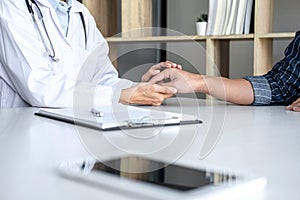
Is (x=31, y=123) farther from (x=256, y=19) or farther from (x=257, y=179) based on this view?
(x=256, y=19)

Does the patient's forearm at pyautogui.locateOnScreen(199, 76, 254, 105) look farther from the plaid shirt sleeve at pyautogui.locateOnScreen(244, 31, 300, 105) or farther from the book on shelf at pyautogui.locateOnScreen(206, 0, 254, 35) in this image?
the book on shelf at pyautogui.locateOnScreen(206, 0, 254, 35)

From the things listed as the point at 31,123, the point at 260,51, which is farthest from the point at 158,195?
the point at 260,51

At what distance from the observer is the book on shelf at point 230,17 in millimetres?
2113

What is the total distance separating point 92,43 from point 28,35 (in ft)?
1.45

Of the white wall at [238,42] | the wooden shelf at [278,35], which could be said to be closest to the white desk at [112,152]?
the wooden shelf at [278,35]

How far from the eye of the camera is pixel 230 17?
2.13 metres

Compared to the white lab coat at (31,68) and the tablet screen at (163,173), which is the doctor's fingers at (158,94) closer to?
the white lab coat at (31,68)

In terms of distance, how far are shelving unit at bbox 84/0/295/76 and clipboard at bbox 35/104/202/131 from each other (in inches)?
43.3

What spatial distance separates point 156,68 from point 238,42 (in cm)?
122

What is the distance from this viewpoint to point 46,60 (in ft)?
4.67

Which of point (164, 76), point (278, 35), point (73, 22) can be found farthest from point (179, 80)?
point (278, 35)

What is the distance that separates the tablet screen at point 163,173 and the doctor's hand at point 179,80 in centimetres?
85

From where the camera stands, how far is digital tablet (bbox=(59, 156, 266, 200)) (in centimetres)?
44

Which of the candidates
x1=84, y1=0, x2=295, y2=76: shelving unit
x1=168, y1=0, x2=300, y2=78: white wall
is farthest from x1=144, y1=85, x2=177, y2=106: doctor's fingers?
x1=84, y1=0, x2=295, y2=76: shelving unit
